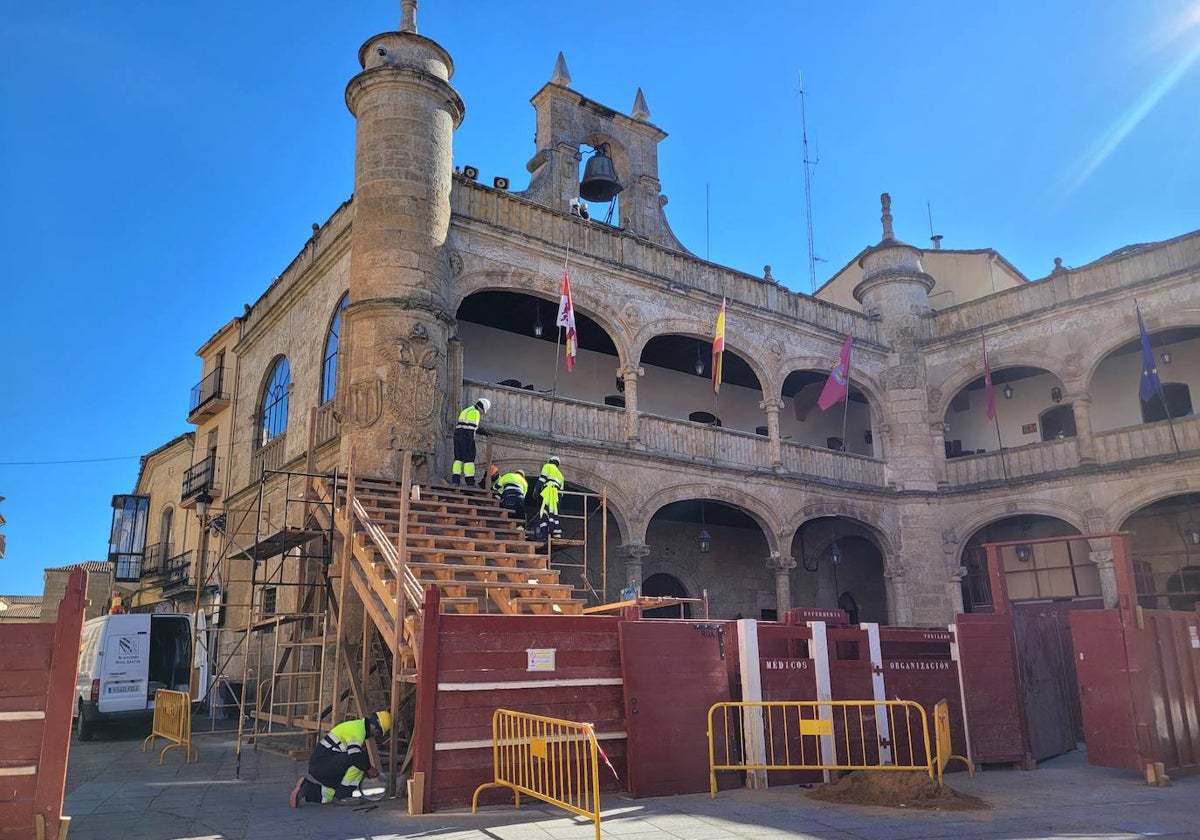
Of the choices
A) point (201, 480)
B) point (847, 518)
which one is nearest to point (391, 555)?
point (847, 518)

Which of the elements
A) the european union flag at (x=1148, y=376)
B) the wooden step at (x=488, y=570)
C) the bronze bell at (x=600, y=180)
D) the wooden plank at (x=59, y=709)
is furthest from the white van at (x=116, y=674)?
the european union flag at (x=1148, y=376)

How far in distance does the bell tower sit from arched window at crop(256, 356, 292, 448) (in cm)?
596

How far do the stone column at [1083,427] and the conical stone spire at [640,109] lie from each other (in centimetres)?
1204

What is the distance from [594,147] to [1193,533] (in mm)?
16056

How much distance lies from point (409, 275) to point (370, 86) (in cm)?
379

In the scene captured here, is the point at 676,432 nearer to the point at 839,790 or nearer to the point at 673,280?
the point at 673,280

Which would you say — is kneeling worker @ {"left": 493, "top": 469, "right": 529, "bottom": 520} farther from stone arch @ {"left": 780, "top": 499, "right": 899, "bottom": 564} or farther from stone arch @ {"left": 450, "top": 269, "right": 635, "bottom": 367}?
stone arch @ {"left": 780, "top": 499, "right": 899, "bottom": 564}

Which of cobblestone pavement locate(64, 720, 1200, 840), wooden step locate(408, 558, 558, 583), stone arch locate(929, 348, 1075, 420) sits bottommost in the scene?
cobblestone pavement locate(64, 720, 1200, 840)

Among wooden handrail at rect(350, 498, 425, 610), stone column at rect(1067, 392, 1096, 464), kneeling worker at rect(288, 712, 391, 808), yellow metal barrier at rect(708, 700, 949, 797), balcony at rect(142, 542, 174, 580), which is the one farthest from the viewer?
balcony at rect(142, 542, 174, 580)

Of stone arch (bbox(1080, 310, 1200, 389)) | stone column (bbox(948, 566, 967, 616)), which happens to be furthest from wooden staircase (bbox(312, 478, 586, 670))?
stone arch (bbox(1080, 310, 1200, 389))

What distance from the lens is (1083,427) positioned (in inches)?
795

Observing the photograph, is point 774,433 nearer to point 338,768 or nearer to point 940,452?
point 940,452

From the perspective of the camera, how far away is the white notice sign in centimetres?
848

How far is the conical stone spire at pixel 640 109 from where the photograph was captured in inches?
811
